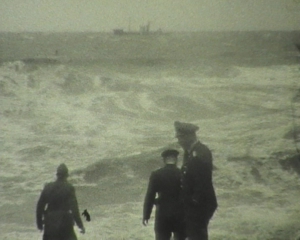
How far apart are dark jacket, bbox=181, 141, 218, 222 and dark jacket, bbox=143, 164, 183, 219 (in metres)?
0.06

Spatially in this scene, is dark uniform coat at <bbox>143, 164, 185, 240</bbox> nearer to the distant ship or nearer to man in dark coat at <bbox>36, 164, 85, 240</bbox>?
man in dark coat at <bbox>36, 164, 85, 240</bbox>

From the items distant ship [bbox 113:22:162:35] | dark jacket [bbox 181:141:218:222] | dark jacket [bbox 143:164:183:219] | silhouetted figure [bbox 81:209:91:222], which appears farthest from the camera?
distant ship [bbox 113:22:162:35]

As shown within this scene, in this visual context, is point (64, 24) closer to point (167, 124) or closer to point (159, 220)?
point (167, 124)

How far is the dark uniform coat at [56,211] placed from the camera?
1909 mm

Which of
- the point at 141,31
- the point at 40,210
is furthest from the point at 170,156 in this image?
the point at 141,31

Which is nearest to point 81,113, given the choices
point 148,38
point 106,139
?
point 106,139

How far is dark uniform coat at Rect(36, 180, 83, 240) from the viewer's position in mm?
1909

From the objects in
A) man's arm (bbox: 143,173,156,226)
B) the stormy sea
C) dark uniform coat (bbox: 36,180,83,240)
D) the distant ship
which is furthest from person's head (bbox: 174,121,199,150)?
the distant ship

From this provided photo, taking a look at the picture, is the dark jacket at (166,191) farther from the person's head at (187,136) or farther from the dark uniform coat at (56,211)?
the dark uniform coat at (56,211)

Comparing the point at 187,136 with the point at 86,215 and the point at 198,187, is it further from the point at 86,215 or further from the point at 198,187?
the point at 86,215

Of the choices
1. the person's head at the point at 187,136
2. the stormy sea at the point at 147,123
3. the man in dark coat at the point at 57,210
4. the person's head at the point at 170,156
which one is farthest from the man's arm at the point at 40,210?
the person's head at the point at 187,136

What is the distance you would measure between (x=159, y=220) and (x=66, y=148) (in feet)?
2.99

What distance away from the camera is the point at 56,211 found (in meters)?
1.91

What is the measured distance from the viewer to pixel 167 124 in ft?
8.13
